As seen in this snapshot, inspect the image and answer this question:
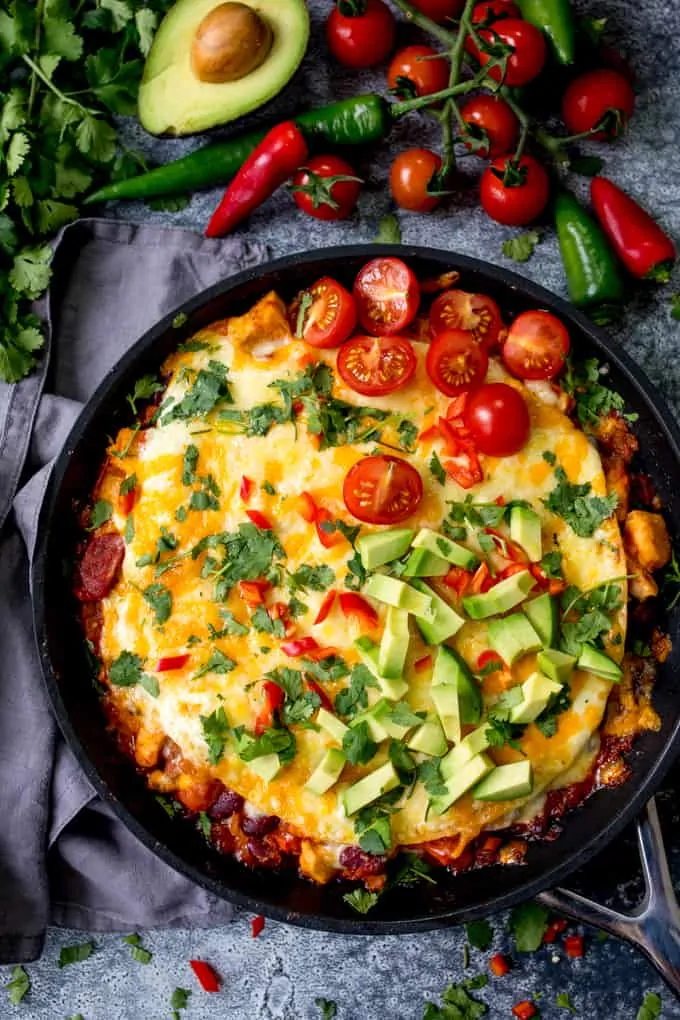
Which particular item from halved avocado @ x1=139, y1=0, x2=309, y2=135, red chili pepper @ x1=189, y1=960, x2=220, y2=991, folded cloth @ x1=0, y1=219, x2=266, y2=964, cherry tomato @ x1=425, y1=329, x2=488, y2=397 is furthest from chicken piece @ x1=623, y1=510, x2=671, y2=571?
red chili pepper @ x1=189, y1=960, x2=220, y2=991

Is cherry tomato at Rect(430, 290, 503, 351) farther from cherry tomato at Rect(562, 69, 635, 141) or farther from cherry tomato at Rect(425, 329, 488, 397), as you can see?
cherry tomato at Rect(562, 69, 635, 141)

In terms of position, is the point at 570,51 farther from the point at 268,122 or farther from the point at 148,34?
the point at 148,34

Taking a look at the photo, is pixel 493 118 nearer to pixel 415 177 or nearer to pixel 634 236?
pixel 415 177

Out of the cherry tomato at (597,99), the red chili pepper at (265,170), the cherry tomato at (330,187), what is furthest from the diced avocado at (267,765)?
the cherry tomato at (597,99)

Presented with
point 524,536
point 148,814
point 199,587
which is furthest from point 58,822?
point 524,536

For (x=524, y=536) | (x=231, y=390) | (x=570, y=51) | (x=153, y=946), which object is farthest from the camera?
(x=153, y=946)

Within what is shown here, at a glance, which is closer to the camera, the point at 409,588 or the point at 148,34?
the point at 409,588
